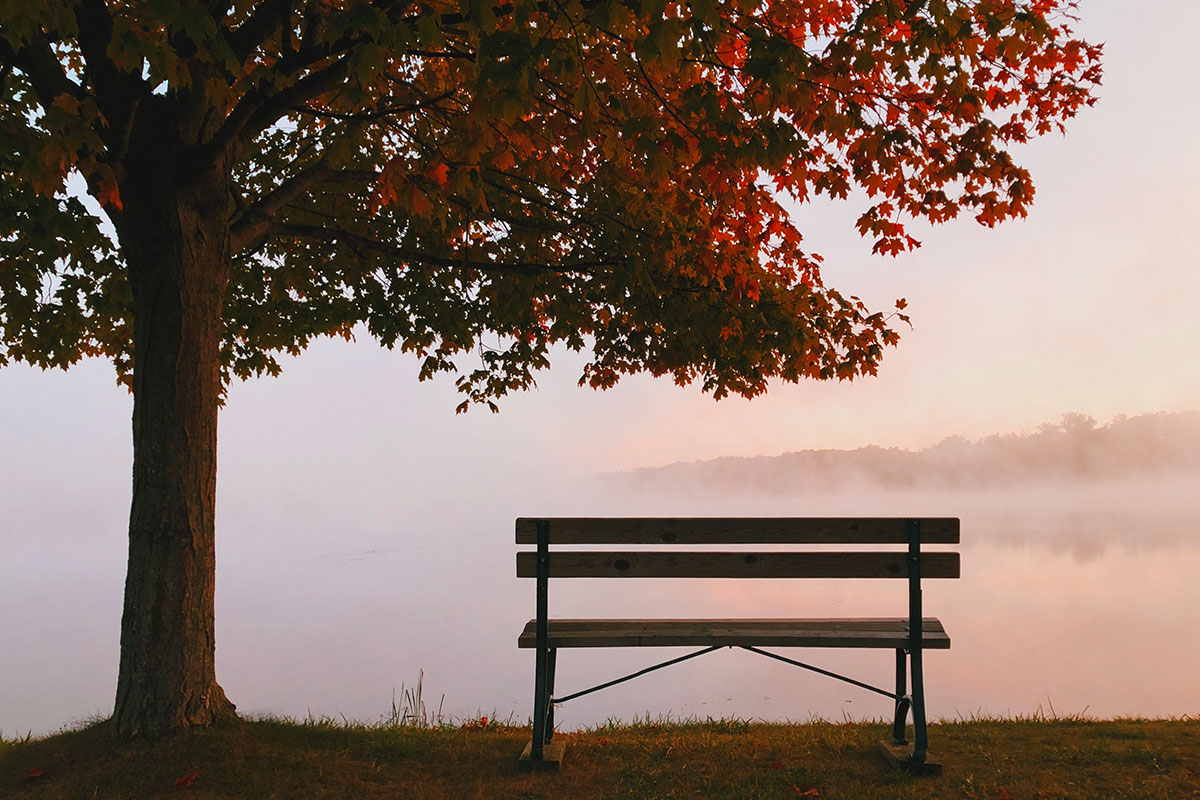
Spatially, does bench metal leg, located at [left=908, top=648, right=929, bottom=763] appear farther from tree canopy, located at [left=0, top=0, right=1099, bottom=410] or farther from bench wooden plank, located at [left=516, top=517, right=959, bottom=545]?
tree canopy, located at [left=0, top=0, right=1099, bottom=410]

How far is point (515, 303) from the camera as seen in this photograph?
30.2ft

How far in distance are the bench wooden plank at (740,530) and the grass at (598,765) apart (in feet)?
4.81

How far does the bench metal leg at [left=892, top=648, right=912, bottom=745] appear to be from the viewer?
5836 mm

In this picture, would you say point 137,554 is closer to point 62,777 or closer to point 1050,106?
point 62,777

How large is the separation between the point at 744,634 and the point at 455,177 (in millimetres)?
3327

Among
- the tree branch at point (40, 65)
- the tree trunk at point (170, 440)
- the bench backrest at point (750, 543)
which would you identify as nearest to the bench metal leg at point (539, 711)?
the bench backrest at point (750, 543)

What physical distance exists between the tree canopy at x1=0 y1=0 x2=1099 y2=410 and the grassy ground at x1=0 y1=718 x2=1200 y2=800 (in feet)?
11.7

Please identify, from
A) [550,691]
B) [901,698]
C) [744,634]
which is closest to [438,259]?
[550,691]

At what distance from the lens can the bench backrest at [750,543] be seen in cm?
541

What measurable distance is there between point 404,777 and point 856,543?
322 centimetres

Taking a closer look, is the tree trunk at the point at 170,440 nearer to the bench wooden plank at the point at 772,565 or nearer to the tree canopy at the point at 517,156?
the tree canopy at the point at 517,156

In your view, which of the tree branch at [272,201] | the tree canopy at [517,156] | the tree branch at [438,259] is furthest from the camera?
the tree branch at [438,259]

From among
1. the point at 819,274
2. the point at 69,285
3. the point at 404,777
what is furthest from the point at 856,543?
the point at 69,285

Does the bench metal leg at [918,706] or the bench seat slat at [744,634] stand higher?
the bench seat slat at [744,634]
